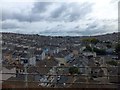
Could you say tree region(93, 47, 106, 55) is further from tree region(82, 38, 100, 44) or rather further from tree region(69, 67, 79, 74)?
tree region(69, 67, 79, 74)

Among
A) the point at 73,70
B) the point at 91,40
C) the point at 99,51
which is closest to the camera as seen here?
the point at 73,70

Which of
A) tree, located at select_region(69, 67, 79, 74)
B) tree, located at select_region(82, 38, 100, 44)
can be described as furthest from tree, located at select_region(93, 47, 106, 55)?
tree, located at select_region(69, 67, 79, 74)

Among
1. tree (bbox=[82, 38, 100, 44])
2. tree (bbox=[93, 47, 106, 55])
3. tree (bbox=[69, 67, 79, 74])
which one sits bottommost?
tree (bbox=[69, 67, 79, 74])

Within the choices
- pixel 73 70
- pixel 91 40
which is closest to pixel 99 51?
pixel 91 40

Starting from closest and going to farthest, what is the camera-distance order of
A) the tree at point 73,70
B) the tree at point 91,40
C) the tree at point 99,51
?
the tree at point 73,70
the tree at point 99,51
the tree at point 91,40

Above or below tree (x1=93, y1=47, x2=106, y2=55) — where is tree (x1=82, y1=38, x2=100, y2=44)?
above

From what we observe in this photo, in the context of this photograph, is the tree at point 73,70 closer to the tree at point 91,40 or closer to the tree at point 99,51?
the tree at point 99,51

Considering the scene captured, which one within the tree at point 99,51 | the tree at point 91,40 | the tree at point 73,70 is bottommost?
the tree at point 73,70

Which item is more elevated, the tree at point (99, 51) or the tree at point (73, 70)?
the tree at point (99, 51)

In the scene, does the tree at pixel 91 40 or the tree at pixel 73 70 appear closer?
the tree at pixel 73 70

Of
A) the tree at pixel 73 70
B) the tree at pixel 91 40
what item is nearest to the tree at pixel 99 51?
the tree at pixel 91 40

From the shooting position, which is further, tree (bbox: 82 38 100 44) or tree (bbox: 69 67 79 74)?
tree (bbox: 82 38 100 44)

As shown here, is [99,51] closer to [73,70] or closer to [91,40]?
[91,40]

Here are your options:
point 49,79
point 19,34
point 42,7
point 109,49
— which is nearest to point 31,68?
point 49,79
